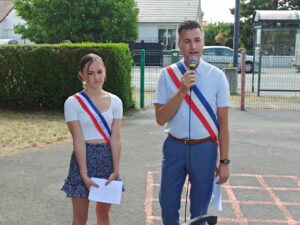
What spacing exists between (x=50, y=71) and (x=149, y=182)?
607cm

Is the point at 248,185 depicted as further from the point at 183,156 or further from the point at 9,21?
the point at 9,21

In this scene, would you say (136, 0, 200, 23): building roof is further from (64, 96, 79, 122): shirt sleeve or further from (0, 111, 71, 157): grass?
(64, 96, 79, 122): shirt sleeve

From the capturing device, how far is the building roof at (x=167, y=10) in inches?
1547

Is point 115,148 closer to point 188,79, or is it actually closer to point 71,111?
point 71,111

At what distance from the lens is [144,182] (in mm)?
5988

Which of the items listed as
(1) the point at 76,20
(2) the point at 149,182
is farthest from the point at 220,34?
(2) the point at 149,182

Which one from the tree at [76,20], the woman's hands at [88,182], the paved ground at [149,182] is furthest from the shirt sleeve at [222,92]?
the tree at [76,20]

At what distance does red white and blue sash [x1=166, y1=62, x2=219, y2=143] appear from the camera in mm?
3154

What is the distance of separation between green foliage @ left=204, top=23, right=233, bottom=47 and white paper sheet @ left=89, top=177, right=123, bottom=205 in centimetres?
4198

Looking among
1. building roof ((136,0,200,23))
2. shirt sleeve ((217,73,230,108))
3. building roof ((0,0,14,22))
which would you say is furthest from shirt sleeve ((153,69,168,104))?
building roof ((0,0,14,22))

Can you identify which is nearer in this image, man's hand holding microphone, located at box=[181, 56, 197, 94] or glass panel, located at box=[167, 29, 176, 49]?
man's hand holding microphone, located at box=[181, 56, 197, 94]

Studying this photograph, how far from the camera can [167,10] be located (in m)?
40.8

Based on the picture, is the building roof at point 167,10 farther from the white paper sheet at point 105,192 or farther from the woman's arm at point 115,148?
the white paper sheet at point 105,192

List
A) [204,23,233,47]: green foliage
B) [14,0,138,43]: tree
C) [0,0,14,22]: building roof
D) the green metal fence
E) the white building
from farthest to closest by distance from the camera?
[0,0,14,22]: building roof < [204,23,233,47]: green foliage < the white building < [14,0,138,43]: tree < the green metal fence
